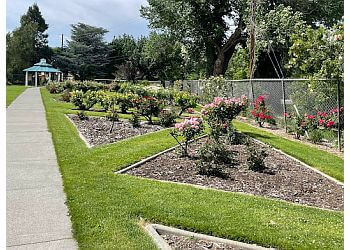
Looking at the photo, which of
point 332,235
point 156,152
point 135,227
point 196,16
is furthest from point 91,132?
point 196,16

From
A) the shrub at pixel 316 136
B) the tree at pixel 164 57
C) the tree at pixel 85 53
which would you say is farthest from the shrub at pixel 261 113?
the tree at pixel 85 53

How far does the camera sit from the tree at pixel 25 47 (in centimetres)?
4306

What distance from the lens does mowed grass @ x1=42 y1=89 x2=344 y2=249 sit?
327 cm

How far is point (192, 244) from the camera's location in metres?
3.19

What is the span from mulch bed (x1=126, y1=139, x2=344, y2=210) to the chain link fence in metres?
3.21

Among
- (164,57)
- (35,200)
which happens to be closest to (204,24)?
(164,57)

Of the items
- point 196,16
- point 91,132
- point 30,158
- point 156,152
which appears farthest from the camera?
point 196,16

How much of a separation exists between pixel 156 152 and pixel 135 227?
339 cm

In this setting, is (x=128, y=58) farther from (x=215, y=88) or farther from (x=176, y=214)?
(x=176, y=214)

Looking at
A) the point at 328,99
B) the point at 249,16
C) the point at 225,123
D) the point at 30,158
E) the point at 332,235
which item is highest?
the point at 249,16

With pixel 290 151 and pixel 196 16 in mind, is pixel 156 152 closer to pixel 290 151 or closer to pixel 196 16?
pixel 290 151

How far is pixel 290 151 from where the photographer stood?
24.4ft

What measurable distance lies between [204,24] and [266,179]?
20.1m
